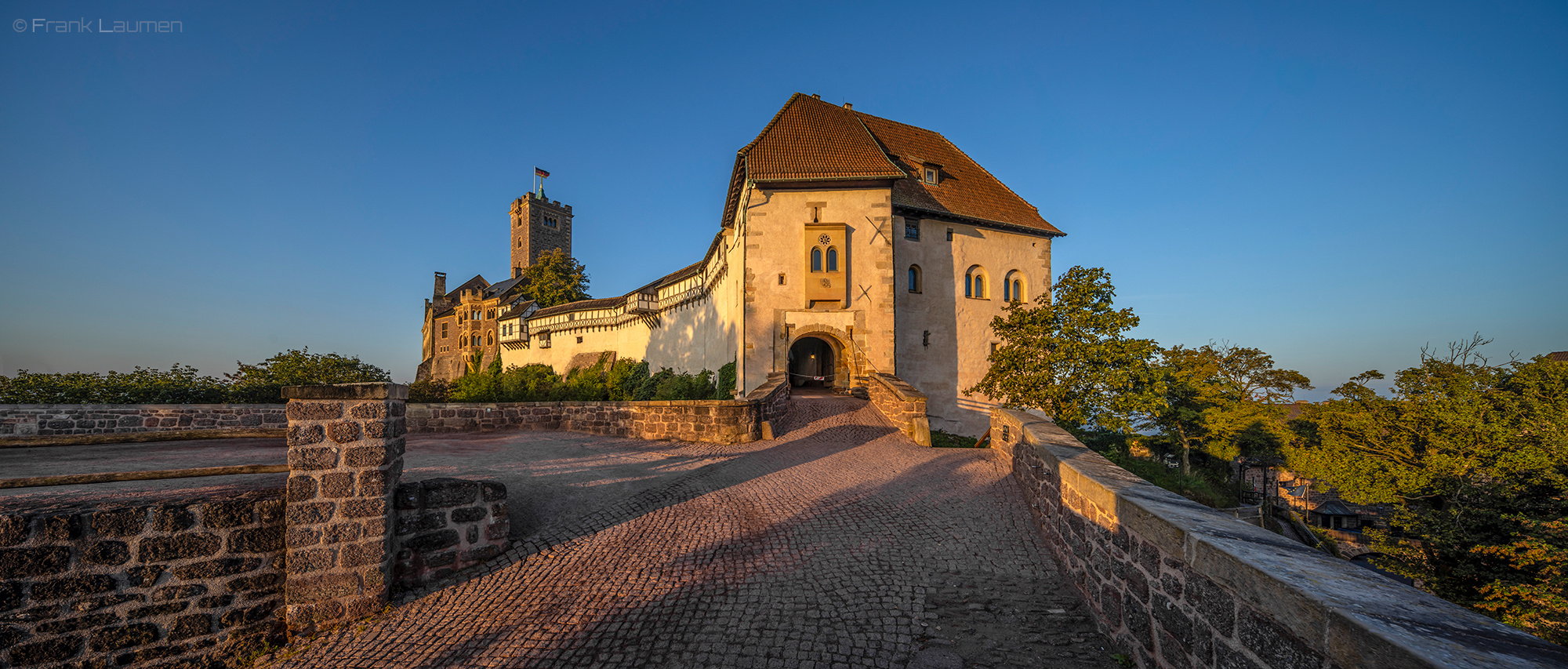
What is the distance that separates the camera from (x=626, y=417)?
11.4 meters

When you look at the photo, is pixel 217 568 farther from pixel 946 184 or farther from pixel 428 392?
pixel 946 184

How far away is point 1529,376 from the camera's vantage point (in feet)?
58.9

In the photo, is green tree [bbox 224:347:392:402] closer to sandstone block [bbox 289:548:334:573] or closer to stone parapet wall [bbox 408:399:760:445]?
stone parapet wall [bbox 408:399:760:445]

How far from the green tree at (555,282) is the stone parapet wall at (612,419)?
32.2 meters

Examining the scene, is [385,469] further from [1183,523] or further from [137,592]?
[1183,523]

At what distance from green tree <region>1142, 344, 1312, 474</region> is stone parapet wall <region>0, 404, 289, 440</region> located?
32.6 meters

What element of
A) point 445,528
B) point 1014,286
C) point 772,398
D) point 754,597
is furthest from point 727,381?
point 754,597

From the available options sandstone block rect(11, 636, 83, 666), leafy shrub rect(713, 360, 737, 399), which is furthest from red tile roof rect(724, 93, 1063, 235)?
sandstone block rect(11, 636, 83, 666)

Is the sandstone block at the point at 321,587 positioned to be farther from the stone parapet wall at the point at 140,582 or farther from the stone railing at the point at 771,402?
the stone railing at the point at 771,402

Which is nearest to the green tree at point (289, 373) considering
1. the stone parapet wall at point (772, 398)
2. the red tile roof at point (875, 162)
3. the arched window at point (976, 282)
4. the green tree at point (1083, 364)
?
the stone parapet wall at point (772, 398)

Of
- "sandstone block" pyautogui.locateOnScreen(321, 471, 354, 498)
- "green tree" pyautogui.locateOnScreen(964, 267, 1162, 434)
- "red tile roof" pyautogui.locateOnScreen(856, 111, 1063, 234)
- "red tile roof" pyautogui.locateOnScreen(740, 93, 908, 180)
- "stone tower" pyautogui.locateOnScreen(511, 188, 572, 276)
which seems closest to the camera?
"sandstone block" pyautogui.locateOnScreen(321, 471, 354, 498)

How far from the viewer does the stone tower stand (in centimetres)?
5891

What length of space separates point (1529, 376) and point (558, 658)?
31.4 meters

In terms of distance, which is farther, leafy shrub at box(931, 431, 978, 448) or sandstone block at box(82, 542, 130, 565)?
leafy shrub at box(931, 431, 978, 448)
